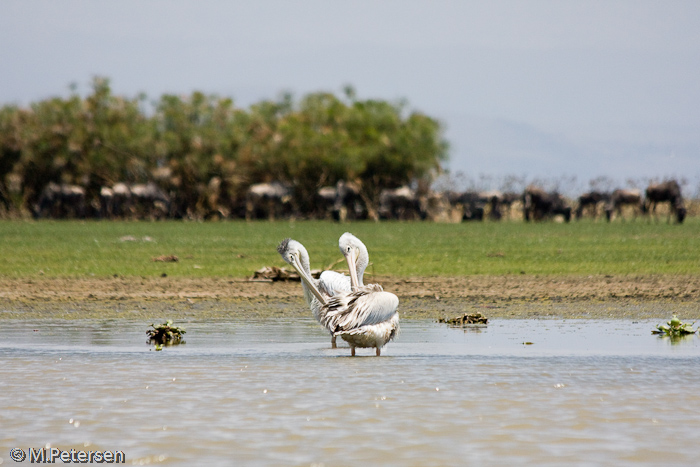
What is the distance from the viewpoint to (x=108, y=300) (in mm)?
14633

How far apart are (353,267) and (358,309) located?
3.50 feet

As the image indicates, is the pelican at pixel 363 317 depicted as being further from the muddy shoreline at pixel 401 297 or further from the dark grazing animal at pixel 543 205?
the dark grazing animal at pixel 543 205

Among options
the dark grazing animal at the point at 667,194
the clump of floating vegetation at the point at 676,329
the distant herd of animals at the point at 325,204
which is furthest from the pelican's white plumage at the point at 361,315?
the distant herd of animals at the point at 325,204

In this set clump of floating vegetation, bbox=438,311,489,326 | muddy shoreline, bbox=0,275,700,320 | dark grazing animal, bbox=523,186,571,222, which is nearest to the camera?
clump of floating vegetation, bbox=438,311,489,326

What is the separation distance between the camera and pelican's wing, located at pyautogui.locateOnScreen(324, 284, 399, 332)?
30.5 ft

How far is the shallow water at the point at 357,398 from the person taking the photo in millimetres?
5750

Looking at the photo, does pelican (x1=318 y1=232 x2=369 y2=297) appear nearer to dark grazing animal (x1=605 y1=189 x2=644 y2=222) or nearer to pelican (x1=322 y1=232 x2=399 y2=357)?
pelican (x1=322 y1=232 x2=399 y2=357)

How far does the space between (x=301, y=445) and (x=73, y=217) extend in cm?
4869

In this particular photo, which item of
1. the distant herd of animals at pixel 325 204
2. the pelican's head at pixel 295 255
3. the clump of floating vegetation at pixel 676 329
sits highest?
Answer: the distant herd of animals at pixel 325 204

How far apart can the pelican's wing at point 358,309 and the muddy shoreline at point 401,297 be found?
3583 mm

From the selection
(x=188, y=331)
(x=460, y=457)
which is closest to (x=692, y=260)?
(x=188, y=331)

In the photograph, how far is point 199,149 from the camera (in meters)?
52.6

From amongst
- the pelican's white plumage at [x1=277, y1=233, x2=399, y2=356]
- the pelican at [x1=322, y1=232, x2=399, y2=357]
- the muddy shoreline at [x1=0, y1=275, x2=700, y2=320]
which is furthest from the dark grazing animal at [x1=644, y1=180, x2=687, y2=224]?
the pelican at [x1=322, y1=232, x2=399, y2=357]

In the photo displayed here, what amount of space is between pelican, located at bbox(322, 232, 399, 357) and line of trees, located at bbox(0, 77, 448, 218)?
42497 mm
